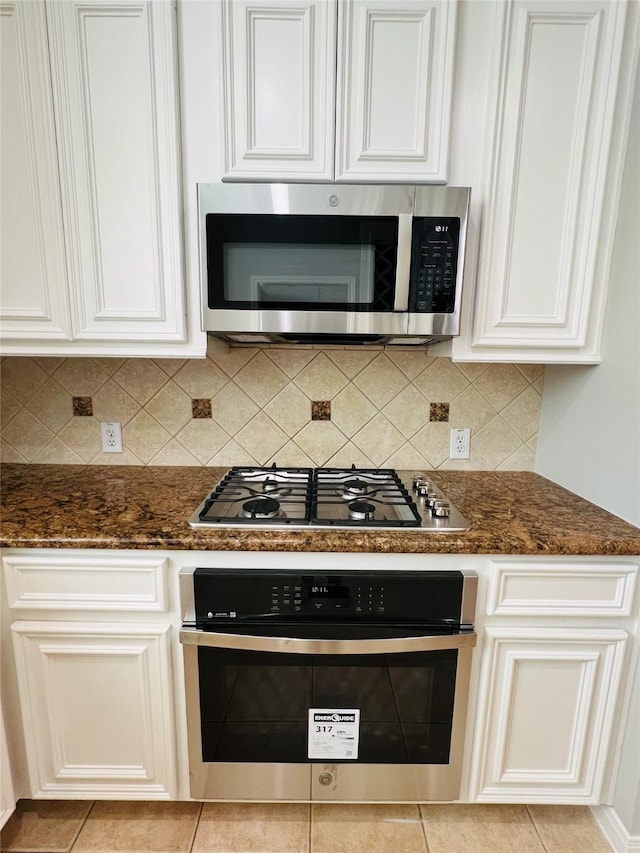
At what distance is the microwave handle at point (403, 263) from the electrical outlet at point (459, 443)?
652 millimetres

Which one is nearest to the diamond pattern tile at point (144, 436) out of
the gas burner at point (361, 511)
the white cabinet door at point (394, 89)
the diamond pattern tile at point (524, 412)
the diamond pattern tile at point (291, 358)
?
the diamond pattern tile at point (291, 358)

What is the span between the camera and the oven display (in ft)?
3.80

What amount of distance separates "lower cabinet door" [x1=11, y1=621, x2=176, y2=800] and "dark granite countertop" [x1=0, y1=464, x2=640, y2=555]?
0.25 m

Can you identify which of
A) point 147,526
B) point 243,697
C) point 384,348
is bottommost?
point 243,697

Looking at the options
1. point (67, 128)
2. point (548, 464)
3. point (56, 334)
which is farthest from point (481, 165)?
point (56, 334)

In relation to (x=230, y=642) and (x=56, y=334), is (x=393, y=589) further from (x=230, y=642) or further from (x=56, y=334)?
(x=56, y=334)

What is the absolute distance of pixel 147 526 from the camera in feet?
3.93

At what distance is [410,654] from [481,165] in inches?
52.6

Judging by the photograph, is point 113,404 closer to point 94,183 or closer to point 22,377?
point 22,377

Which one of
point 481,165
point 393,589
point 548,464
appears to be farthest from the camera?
point 548,464

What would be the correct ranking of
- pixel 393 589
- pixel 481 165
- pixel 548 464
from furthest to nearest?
1. pixel 548 464
2. pixel 481 165
3. pixel 393 589

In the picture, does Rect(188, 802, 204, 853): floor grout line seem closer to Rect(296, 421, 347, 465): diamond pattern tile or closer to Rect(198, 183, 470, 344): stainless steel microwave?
Rect(296, 421, 347, 465): diamond pattern tile

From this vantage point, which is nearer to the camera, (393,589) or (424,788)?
(393,589)

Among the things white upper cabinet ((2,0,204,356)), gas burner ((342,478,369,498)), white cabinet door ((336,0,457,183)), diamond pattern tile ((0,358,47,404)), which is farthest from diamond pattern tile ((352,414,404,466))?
diamond pattern tile ((0,358,47,404))
